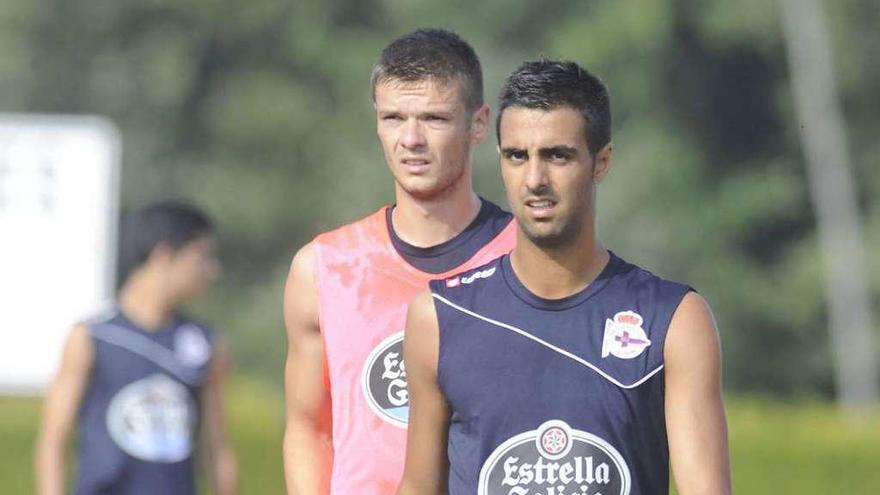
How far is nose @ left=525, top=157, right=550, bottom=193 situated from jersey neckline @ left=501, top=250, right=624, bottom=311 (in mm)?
298

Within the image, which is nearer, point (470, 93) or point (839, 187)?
point (470, 93)

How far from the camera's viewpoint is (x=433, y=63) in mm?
6238

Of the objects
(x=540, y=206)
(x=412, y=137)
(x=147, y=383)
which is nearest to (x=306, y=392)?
(x=412, y=137)

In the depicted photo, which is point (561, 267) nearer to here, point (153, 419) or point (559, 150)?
point (559, 150)

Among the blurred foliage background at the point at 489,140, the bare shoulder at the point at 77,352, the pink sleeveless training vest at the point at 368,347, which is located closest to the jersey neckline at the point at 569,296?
the pink sleeveless training vest at the point at 368,347

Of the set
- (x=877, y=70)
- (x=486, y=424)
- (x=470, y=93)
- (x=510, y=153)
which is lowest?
(x=486, y=424)

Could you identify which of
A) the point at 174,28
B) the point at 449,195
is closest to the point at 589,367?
the point at 449,195

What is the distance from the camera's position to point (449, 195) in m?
6.34

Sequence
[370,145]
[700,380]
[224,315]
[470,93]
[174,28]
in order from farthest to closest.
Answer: [174,28], [224,315], [370,145], [470,93], [700,380]

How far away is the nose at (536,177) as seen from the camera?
507 centimetres

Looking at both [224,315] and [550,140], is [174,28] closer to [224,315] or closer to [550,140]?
[224,315]

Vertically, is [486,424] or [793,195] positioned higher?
[793,195]

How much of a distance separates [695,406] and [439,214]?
1.52 meters

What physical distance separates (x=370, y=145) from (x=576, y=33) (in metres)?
4.37
